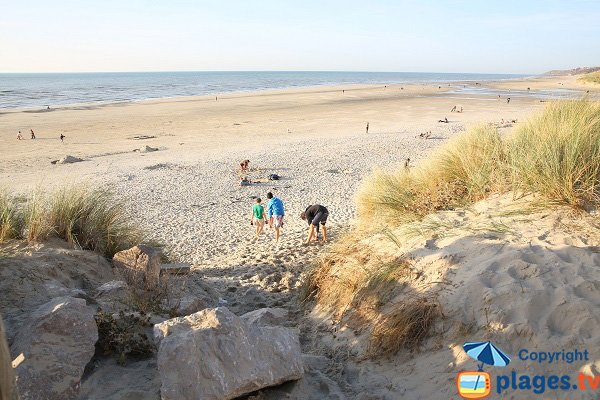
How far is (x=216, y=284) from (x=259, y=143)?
1998cm

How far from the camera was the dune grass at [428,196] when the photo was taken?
487 cm

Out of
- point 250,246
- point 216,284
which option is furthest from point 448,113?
point 216,284

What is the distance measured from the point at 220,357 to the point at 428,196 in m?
4.87

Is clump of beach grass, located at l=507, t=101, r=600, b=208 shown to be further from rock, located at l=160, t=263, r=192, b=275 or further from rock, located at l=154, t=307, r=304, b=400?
rock, located at l=160, t=263, r=192, b=275

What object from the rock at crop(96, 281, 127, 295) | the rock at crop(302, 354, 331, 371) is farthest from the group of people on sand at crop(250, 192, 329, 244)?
the rock at crop(302, 354, 331, 371)

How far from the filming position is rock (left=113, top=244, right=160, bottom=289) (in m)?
5.95

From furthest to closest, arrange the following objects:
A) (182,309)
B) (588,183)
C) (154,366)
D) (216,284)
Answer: (216,284) < (588,183) < (182,309) < (154,366)

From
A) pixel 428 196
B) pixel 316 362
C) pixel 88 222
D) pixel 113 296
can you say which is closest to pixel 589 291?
pixel 316 362

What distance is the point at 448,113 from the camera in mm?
40781

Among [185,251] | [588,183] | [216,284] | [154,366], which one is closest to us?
[154,366]

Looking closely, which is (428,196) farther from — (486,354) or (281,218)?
(281,218)

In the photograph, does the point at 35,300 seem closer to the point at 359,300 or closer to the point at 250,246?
the point at 359,300

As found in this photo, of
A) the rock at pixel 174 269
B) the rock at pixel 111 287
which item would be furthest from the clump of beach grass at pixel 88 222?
the rock at pixel 111 287

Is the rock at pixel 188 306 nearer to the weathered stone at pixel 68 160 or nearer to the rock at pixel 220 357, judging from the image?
the rock at pixel 220 357
